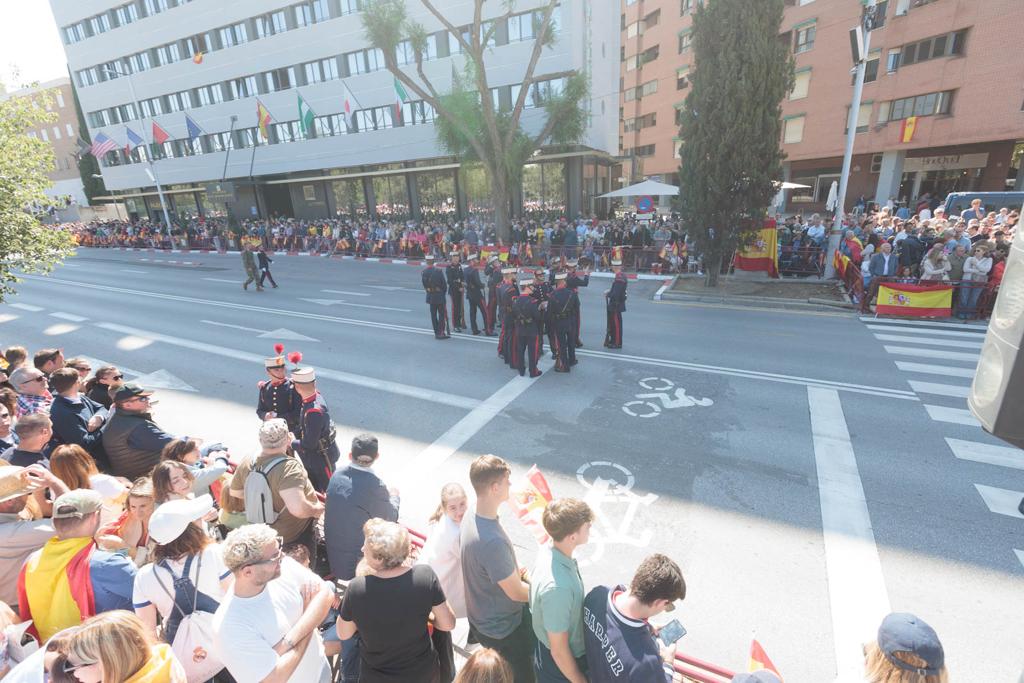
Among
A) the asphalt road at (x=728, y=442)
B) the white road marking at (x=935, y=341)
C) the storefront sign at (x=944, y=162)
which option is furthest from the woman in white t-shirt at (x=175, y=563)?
the storefront sign at (x=944, y=162)

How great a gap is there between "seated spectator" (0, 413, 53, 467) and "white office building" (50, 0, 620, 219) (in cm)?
2549

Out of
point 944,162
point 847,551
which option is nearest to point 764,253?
point 847,551

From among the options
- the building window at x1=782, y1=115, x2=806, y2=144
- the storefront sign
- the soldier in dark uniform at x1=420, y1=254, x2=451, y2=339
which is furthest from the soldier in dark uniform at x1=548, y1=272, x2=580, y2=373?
the building window at x1=782, y1=115, x2=806, y2=144

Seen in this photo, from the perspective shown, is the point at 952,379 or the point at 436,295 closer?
the point at 952,379

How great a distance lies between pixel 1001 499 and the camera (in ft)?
17.1

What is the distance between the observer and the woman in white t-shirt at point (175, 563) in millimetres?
2537

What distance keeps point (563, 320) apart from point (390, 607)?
693 centimetres

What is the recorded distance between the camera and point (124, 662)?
6.27 feet

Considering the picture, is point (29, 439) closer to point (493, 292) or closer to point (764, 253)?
point (493, 292)

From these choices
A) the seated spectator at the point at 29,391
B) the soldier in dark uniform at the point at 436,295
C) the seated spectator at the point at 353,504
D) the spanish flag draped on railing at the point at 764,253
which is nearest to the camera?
the seated spectator at the point at 353,504

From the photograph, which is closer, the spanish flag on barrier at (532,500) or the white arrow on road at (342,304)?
the spanish flag on barrier at (532,500)

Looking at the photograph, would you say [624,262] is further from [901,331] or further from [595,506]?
[595,506]

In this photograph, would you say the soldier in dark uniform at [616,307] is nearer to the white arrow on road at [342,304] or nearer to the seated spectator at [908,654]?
the white arrow on road at [342,304]

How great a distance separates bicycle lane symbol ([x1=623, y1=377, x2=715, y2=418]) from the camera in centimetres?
743
